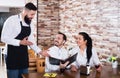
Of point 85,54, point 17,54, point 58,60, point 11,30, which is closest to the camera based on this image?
point 11,30

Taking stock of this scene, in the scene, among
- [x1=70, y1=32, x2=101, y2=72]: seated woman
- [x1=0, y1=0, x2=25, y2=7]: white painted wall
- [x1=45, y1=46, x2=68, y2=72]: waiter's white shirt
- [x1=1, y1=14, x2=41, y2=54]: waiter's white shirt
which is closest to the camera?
[x1=1, y1=14, x2=41, y2=54]: waiter's white shirt

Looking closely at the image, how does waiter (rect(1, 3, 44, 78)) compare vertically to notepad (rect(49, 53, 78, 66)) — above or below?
above

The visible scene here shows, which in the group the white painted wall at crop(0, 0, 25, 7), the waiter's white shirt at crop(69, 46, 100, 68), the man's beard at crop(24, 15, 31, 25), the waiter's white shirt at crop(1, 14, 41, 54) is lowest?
the waiter's white shirt at crop(69, 46, 100, 68)

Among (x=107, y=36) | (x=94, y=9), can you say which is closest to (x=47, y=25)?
(x=94, y=9)

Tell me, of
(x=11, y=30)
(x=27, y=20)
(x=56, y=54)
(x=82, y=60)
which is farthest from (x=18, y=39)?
(x=82, y=60)

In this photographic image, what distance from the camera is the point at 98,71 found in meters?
3.08

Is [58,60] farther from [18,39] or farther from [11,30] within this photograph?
[11,30]

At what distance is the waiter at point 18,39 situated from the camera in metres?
3.01

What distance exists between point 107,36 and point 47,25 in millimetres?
2218

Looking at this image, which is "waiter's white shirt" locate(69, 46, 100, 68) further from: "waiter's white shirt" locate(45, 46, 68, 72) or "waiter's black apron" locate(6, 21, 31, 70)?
"waiter's black apron" locate(6, 21, 31, 70)

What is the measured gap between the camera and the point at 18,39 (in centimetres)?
311

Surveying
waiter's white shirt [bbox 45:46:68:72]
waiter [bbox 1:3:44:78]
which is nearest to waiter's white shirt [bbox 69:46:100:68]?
waiter's white shirt [bbox 45:46:68:72]

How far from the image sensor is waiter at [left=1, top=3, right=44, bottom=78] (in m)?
3.01

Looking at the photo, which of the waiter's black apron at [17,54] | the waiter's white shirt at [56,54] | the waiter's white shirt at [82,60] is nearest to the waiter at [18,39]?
the waiter's black apron at [17,54]
